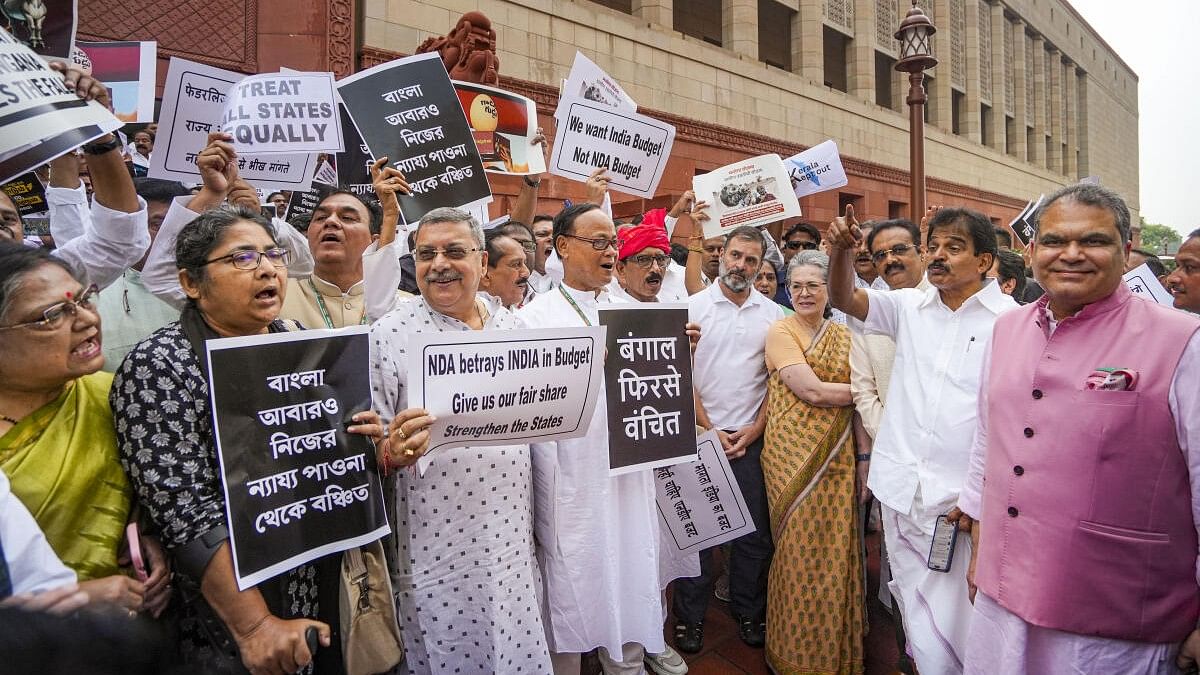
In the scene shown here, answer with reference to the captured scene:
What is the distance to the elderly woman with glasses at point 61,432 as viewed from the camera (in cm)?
136

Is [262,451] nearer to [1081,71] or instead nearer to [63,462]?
[63,462]

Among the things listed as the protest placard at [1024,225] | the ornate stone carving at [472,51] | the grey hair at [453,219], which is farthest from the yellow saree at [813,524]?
the ornate stone carving at [472,51]

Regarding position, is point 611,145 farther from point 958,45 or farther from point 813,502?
point 958,45

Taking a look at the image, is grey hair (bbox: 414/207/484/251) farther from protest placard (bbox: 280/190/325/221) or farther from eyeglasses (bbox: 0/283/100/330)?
protest placard (bbox: 280/190/325/221)

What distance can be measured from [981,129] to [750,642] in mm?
24702

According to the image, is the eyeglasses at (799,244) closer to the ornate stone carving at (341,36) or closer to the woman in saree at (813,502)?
the woman in saree at (813,502)

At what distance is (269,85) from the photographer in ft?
11.2

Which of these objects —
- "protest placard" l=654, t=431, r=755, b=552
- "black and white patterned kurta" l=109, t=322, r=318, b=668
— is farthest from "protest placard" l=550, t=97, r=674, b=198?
"black and white patterned kurta" l=109, t=322, r=318, b=668

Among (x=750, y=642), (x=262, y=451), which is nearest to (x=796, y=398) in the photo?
(x=750, y=642)

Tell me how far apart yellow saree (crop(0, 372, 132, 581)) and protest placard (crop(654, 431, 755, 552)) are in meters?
2.18

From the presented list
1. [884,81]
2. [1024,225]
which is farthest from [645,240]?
[884,81]

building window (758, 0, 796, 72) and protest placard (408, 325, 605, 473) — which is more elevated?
building window (758, 0, 796, 72)

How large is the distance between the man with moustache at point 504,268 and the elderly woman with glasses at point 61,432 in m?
1.98

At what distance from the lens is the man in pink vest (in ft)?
5.64
